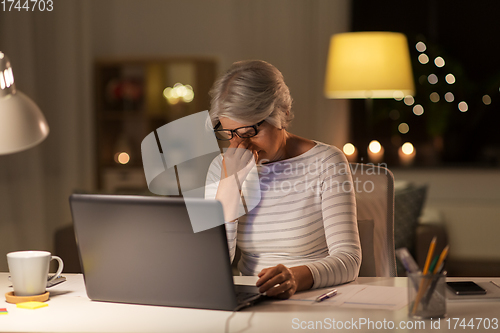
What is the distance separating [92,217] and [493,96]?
3637 mm

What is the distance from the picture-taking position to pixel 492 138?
13.1ft

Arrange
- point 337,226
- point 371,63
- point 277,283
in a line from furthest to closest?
point 371,63 < point 337,226 < point 277,283

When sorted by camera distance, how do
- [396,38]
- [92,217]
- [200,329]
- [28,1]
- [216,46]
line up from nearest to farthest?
[200,329], [92,217], [396,38], [28,1], [216,46]

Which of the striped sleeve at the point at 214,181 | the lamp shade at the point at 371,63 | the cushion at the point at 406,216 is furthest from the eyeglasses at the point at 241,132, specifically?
the lamp shade at the point at 371,63

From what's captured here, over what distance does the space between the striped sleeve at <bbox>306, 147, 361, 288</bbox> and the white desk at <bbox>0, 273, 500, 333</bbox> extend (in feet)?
0.54

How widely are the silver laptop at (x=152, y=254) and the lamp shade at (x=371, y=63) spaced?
84.6 inches

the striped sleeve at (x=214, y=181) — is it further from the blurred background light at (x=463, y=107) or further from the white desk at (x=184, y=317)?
the blurred background light at (x=463, y=107)

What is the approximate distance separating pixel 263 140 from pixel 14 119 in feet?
1.96

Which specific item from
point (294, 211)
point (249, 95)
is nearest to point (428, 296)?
point (294, 211)

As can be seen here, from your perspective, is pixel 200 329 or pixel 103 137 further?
pixel 103 137

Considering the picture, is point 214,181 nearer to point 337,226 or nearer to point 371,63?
point 337,226

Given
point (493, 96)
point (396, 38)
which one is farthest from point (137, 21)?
point (493, 96)

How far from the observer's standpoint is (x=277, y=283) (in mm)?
1076

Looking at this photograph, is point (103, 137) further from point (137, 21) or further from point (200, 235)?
point (200, 235)
